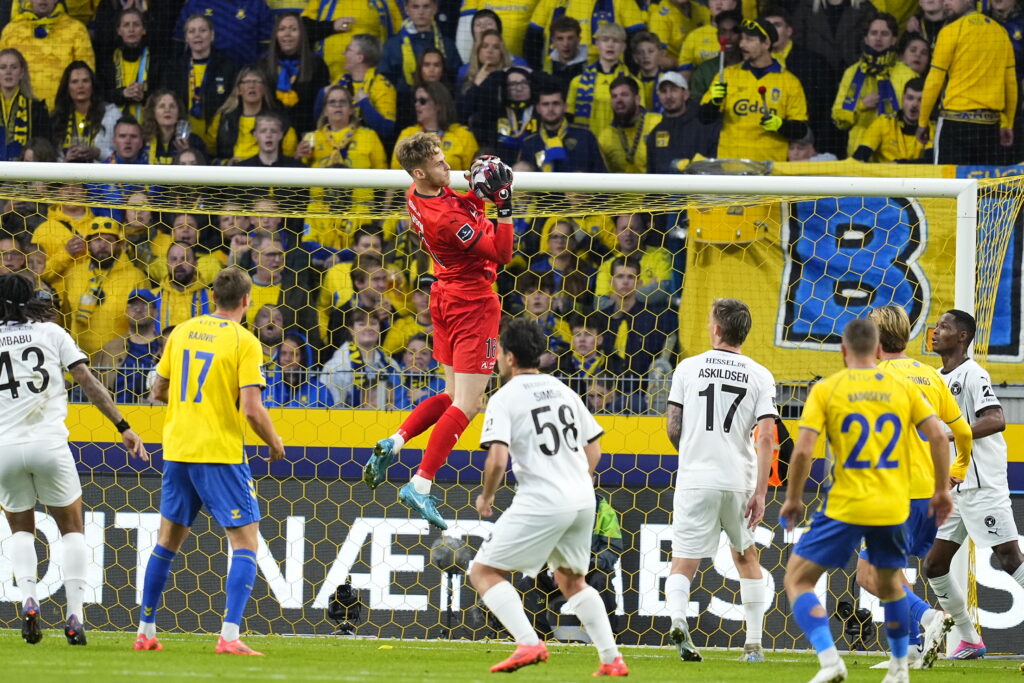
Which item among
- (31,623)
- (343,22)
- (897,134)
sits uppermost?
(343,22)

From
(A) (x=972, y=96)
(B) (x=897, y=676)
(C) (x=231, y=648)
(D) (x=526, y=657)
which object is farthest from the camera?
(A) (x=972, y=96)

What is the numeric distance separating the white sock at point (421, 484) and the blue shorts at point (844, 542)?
7.77ft

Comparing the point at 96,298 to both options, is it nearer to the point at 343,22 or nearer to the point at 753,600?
the point at 343,22

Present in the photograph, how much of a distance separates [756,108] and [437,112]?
303 centimetres

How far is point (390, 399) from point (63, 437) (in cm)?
281

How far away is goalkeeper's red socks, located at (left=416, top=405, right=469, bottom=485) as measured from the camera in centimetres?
752

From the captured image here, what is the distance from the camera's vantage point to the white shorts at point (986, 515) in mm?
7812

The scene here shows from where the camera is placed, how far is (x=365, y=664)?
6.78 metres

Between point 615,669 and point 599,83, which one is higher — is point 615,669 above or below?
below

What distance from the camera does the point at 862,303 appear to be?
10.0 meters

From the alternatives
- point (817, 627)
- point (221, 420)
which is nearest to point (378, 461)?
point (221, 420)

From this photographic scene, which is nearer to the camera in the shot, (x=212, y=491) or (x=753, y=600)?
(x=212, y=491)

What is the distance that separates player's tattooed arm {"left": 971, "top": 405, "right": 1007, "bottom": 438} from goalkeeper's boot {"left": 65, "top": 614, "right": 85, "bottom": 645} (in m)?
5.08

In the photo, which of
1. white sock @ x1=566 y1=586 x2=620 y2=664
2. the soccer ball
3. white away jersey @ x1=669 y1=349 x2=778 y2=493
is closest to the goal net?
the soccer ball
